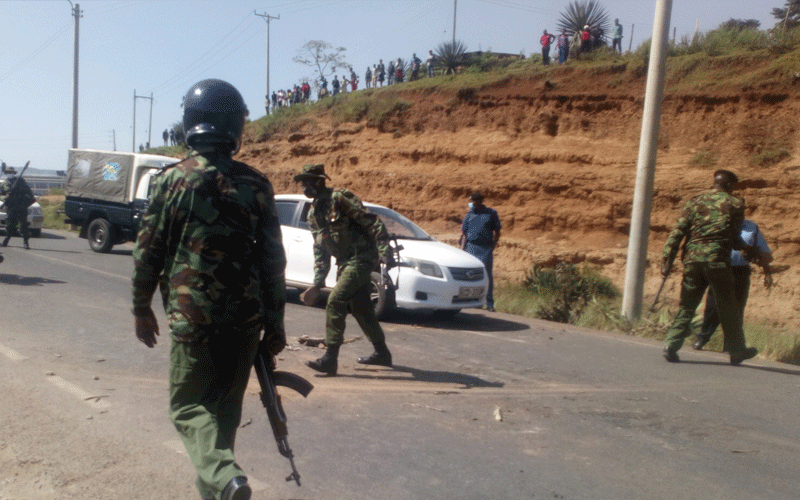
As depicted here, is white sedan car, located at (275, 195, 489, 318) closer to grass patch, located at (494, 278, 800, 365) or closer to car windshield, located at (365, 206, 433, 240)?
car windshield, located at (365, 206, 433, 240)

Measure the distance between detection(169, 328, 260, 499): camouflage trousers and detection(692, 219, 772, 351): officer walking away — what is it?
6.27 m

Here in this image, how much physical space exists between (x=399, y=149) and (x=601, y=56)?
261 inches

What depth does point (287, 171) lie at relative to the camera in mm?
28000

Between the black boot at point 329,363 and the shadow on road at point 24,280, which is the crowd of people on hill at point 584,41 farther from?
the black boot at point 329,363

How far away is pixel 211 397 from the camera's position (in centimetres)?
312

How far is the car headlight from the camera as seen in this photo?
985 centimetres

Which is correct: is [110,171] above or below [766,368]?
above

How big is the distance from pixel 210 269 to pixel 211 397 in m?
0.53

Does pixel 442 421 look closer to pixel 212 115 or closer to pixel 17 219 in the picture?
pixel 212 115

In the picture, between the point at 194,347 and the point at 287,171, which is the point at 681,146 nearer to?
the point at 287,171

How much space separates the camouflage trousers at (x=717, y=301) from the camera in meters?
7.62

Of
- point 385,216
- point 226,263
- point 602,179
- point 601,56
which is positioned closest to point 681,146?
point 602,179

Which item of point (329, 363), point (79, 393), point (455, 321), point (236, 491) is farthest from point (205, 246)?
point (455, 321)

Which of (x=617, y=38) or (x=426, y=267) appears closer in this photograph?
(x=426, y=267)
